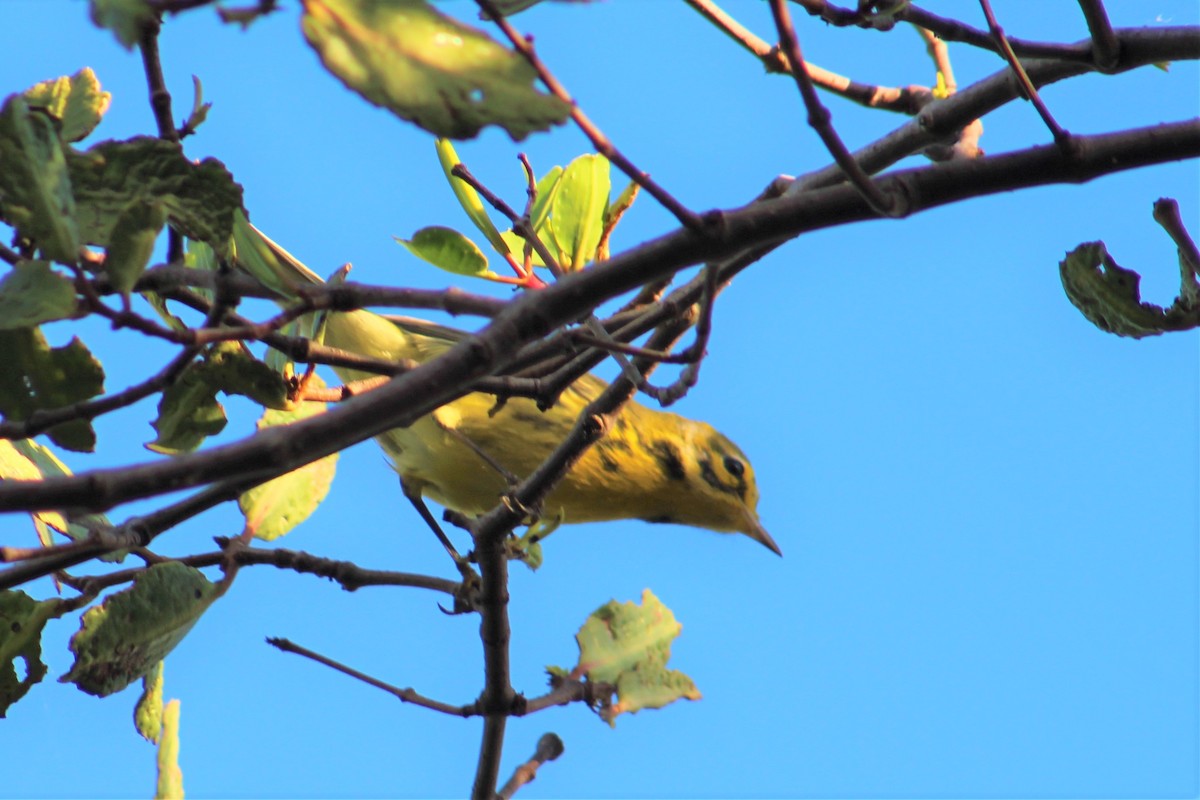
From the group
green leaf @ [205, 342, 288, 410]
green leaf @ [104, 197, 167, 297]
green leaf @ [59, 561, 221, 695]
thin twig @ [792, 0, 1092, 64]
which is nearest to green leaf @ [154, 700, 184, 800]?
green leaf @ [59, 561, 221, 695]

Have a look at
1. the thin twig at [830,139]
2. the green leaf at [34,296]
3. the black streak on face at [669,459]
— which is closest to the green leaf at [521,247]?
the green leaf at [34,296]

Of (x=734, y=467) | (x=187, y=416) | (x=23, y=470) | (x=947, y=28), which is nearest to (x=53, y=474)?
(x=23, y=470)

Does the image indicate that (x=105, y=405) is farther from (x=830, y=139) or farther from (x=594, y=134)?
(x=830, y=139)

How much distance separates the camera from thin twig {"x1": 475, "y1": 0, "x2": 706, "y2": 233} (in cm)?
134

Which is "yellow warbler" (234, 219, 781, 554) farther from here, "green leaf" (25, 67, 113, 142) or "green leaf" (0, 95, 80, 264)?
"green leaf" (0, 95, 80, 264)

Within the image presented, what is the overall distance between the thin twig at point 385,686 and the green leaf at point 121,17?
6.22 feet

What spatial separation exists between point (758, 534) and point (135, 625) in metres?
3.55

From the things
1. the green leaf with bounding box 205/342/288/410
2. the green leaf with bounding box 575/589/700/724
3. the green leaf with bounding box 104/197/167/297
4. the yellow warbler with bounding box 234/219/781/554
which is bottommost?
the green leaf with bounding box 104/197/167/297

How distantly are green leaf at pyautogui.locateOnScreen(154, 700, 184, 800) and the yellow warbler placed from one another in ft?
5.99

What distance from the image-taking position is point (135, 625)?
237 cm

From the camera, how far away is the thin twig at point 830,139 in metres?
1.36

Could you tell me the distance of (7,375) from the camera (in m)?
1.86

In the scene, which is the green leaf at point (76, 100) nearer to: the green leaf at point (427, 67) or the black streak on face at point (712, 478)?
the green leaf at point (427, 67)

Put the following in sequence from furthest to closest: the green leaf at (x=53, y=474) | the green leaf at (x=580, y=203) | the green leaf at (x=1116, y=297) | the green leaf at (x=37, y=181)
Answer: the green leaf at (x=580, y=203)
the green leaf at (x=53, y=474)
the green leaf at (x=1116, y=297)
the green leaf at (x=37, y=181)
